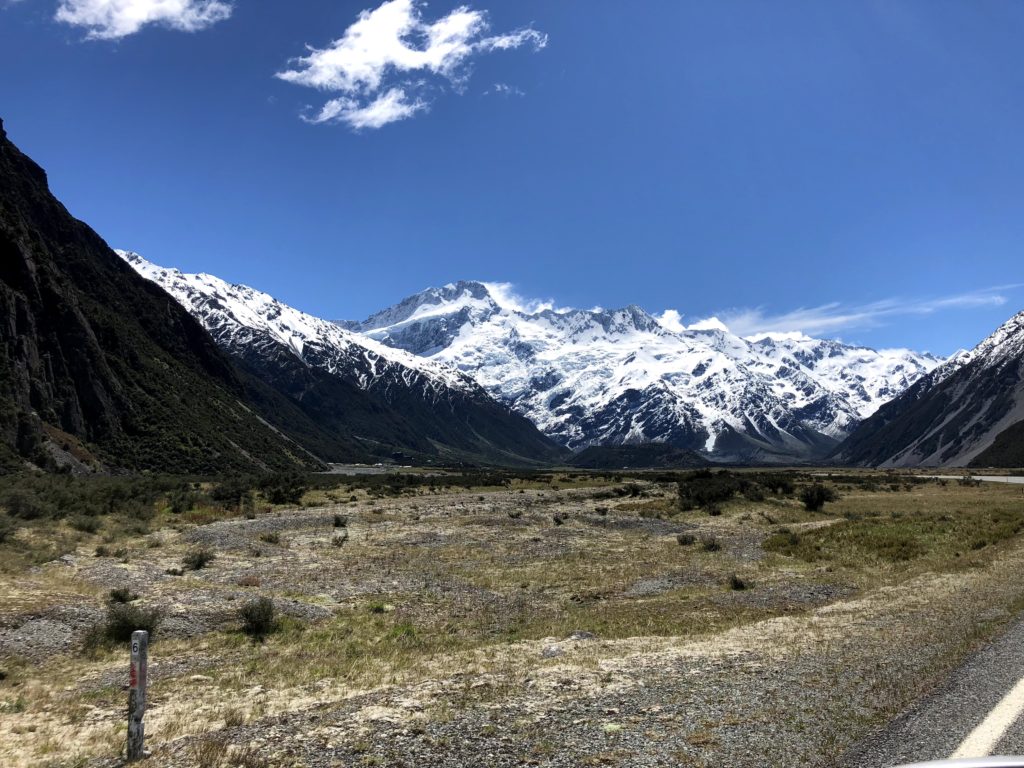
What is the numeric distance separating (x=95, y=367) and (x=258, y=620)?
4068 inches

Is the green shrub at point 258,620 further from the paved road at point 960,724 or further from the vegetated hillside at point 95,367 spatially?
the vegetated hillside at point 95,367

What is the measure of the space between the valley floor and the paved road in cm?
40

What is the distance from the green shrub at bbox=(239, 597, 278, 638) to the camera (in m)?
20.4

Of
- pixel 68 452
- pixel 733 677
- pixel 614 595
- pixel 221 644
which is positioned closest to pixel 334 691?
pixel 221 644

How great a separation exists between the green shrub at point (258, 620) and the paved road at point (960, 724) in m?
17.0

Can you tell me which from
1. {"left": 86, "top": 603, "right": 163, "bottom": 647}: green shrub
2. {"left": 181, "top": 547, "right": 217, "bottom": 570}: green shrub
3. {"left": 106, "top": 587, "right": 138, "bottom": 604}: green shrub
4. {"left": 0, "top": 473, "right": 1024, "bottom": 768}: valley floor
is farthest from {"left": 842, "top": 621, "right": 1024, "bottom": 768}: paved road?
{"left": 181, "top": 547, "right": 217, "bottom": 570}: green shrub

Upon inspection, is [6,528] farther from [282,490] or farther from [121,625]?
[282,490]

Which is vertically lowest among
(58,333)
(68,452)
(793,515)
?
(793,515)

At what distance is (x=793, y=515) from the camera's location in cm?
5609

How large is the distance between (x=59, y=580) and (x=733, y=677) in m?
24.0

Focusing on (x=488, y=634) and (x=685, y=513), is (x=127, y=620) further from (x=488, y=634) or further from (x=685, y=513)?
(x=685, y=513)

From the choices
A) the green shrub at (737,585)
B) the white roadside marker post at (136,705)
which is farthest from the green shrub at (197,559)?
the green shrub at (737,585)

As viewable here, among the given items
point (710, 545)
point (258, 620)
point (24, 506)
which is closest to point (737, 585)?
point (710, 545)

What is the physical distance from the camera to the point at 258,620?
67.1ft
